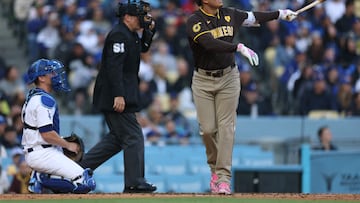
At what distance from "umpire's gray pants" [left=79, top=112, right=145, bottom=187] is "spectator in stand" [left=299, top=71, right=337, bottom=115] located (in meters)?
8.23

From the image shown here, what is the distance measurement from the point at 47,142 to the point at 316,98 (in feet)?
31.3

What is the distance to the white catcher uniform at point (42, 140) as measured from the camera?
9.55 metres

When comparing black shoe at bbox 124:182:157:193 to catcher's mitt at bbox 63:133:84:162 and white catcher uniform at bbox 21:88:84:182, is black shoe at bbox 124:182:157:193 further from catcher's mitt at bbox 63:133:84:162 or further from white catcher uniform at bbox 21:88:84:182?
white catcher uniform at bbox 21:88:84:182

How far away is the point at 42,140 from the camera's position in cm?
960

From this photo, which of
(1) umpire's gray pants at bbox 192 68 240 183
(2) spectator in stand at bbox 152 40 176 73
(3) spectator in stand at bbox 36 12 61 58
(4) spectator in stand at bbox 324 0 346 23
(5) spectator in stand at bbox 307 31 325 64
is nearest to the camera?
(1) umpire's gray pants at bbox 192 68 240 183

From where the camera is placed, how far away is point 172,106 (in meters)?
17.6

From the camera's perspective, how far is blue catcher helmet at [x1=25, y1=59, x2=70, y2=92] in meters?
9.76

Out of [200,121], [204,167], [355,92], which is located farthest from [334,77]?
[200,121]

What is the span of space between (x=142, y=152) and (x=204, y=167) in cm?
540

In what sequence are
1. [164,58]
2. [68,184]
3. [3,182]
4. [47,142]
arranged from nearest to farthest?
1. [47,142]
2. [68,184]
3. [3,182]
4. [164,58]

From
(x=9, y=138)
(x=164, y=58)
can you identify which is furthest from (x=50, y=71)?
(x=164, y=58)

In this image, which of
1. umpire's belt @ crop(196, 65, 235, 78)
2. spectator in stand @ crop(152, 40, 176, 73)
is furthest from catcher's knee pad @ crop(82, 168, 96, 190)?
spectator in stand @ crop(152, 40, 176, 73)

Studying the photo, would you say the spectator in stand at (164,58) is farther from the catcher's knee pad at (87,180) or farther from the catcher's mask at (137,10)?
the catcher's knee pad at (87,180)

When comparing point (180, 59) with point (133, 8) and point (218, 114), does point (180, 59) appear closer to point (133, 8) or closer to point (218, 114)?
point (133, 8)
